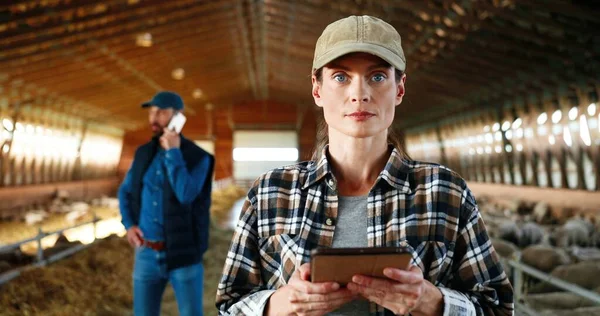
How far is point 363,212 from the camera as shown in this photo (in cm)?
165

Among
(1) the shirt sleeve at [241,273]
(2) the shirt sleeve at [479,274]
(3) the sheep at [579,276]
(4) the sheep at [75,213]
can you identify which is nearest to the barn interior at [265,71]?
(3) the sheep at [579,276]

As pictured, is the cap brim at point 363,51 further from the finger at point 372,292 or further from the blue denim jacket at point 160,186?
the blue denim jacket at point 160,186

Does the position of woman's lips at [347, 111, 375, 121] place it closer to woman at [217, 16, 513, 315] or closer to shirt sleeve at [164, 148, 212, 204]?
woman at [217, 16, 513, 315]

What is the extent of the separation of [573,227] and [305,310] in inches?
365

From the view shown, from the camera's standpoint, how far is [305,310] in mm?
1452

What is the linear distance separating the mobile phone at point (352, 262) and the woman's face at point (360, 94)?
428mm

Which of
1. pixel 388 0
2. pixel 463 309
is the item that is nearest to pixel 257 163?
pixel 388 0

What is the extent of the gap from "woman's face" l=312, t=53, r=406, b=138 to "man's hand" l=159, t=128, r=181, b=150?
2.19m

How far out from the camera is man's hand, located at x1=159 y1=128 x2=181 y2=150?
366 centimetres

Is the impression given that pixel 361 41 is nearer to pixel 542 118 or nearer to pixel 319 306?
pixel 319 306

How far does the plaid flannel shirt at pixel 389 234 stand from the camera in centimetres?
159

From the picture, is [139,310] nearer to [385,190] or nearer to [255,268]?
[255,268]

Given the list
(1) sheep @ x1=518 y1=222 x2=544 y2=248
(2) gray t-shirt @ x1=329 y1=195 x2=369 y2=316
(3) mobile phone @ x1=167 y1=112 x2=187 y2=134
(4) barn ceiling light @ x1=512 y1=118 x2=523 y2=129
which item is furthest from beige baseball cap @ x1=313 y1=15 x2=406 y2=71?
(4) barn ceiling light @ x1=512 y1=118 x2=523 y2=129

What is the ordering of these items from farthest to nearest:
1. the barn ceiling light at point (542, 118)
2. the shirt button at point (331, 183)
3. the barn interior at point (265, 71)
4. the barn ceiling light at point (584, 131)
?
1. the barn ceiling light at point (542, 118)
2. the barn ceiling light at point (584, 131)
3. the barn interior at point (265, 71)
4. the shirt button at point (331, 183)
